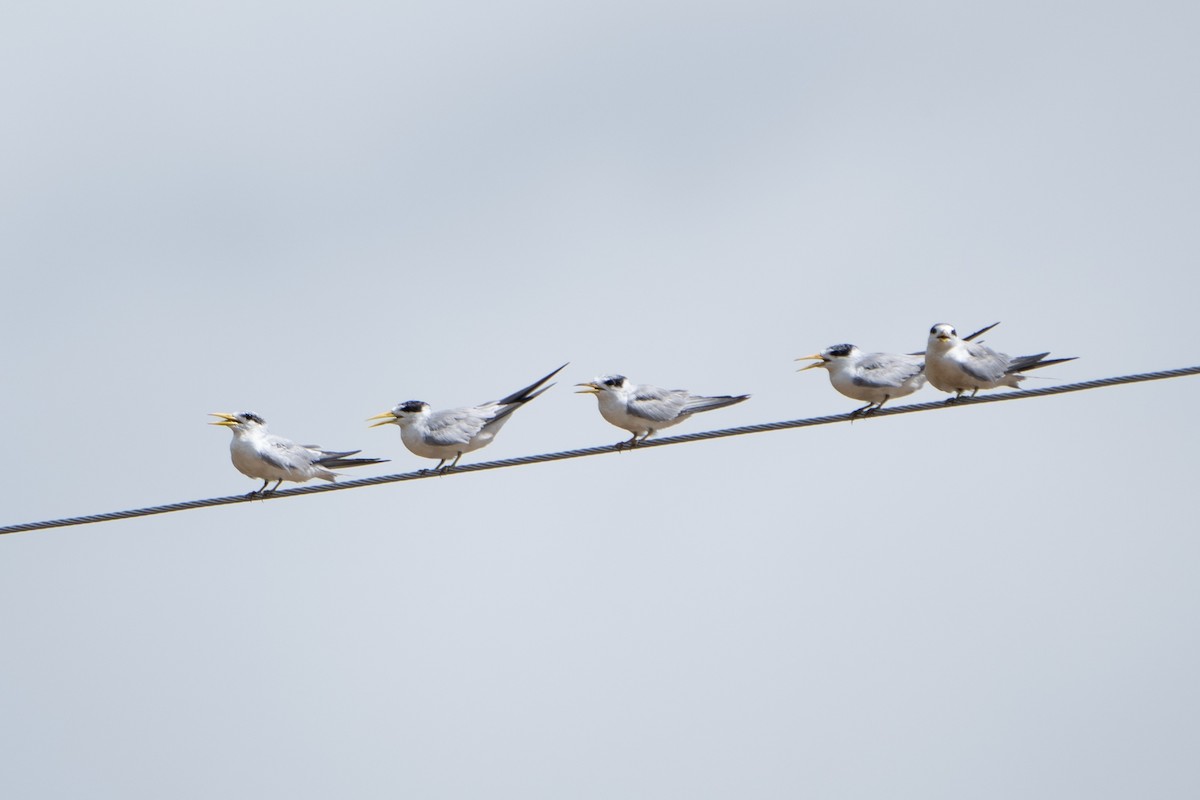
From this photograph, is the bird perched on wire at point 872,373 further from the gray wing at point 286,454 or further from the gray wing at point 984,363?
the gray wing at point 286,454

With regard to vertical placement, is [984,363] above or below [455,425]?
below

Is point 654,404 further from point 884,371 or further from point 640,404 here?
point 884,371

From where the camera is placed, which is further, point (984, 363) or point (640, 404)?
point (640, 404)

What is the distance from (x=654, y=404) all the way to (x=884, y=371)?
2094mm

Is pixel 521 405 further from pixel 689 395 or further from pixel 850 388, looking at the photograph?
pixel 850 388

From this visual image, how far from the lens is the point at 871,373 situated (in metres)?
16.5

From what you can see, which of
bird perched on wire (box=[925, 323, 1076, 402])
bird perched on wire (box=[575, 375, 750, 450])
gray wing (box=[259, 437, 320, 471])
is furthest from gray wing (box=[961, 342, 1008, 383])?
gray wing (box=[259, 437, 320, 471])

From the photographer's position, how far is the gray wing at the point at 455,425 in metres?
16.9

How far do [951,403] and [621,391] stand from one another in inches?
180

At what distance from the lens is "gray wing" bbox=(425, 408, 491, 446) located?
16938mm

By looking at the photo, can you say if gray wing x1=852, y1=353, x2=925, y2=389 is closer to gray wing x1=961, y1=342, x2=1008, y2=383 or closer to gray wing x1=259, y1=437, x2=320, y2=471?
gray wing x1=961, y1=342, x2=1008, y2=383

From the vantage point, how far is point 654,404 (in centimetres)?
1725

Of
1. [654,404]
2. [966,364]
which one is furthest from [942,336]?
[654,404]

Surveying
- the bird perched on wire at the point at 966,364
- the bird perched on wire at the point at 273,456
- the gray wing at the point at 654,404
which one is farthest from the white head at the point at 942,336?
the bird perched on wire at the point at 273,456
